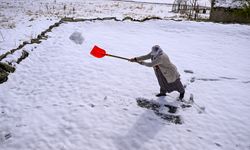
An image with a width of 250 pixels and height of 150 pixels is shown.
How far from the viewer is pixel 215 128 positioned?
5.48 metres

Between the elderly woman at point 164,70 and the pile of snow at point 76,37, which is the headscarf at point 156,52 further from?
the pile of snow at point 76,37

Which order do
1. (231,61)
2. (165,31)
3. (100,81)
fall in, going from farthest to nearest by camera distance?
(165,31) < (231,61) < (100,81)

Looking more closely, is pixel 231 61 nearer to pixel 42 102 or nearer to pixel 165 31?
pixel 165 31

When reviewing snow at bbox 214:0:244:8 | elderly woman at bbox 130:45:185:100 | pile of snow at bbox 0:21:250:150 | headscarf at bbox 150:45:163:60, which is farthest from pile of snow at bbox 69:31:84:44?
snow at bbox 214:0:244:8

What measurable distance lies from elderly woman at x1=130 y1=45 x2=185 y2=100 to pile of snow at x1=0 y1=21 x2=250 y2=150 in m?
0.42

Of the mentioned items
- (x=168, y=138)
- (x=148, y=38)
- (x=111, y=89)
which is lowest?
(x=168, y=138)

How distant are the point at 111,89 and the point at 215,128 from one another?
2.93 m

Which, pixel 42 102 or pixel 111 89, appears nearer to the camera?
pixel 42 102

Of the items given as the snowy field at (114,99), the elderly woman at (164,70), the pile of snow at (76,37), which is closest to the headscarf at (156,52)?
the elderly woman at (164,70)

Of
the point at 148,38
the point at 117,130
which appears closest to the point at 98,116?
the point at 117,130

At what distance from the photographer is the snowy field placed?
496cm

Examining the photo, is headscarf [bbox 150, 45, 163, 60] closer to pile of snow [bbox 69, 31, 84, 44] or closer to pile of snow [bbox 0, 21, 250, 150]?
pile of snow [bbox 0, 21, 250, 150]

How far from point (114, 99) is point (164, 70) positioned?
59.3 inches

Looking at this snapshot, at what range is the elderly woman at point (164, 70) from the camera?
5926 millimetres
